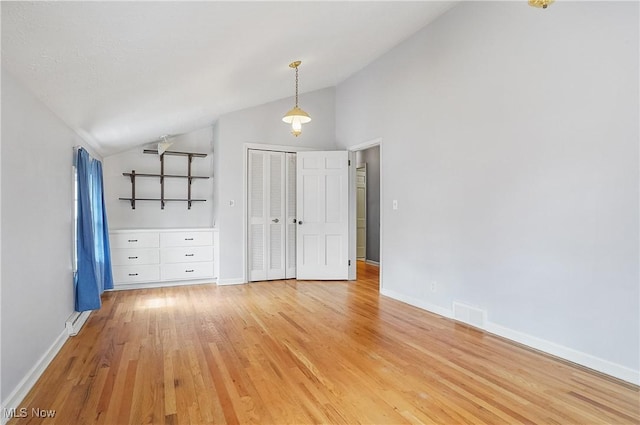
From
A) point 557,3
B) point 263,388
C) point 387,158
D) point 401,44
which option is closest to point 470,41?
point 557,3

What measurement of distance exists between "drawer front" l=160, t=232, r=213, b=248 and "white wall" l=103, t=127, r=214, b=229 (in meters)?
0.64

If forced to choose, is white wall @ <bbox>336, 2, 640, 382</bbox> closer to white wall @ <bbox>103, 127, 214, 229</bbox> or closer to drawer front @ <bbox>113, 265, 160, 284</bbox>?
white wall @ <bbox>103, 127, 214, 229</bbox>

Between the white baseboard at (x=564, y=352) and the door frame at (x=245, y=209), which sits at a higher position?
the door frame at (x=245, y=209)

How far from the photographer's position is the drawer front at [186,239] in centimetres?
515

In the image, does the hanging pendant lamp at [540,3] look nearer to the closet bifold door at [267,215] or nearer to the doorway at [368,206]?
the closet bifold door at [267,215]

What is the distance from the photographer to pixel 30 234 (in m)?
2.35

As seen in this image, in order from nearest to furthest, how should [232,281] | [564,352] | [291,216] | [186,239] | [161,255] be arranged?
[564,352] → [161,255] → [186,239] → [232,281] → [291,216]

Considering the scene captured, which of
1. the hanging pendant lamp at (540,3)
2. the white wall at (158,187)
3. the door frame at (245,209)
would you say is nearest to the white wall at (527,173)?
the hanging pendant lamp at (540,3)

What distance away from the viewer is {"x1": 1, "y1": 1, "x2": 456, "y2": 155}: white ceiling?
5.63ft

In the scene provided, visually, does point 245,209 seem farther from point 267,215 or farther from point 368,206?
point 368,206

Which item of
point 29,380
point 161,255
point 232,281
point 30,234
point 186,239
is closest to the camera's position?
point 29,380

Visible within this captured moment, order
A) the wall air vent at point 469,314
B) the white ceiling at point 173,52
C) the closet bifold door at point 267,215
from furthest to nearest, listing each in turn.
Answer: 1. the closet bifold door at point 267,215
2. the wall air vent at point 469,314
3. the white ceiling at point 173,52

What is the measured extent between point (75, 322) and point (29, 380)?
1.17 metres

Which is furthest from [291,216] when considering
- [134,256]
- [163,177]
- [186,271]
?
[134,256]
